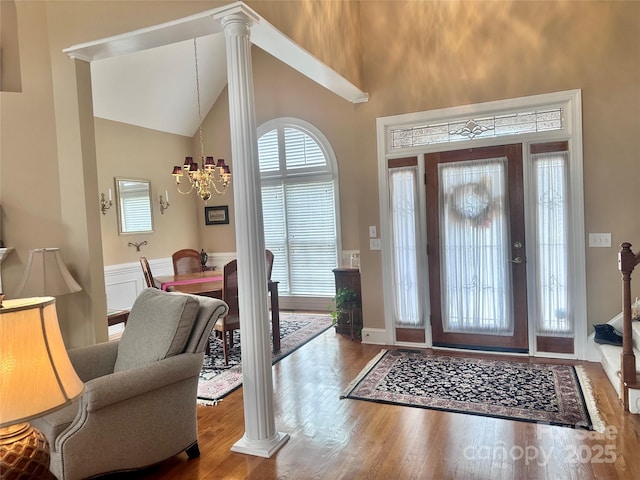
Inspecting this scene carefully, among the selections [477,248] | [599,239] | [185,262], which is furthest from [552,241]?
[185,262]

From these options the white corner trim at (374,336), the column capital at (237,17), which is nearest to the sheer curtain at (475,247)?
the white corner trim at (374,336)

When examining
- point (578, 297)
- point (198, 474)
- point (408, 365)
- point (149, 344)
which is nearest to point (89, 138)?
point (149, 344)

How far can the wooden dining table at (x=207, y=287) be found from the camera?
4.34 meters

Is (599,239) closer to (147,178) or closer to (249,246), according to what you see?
(249,246)

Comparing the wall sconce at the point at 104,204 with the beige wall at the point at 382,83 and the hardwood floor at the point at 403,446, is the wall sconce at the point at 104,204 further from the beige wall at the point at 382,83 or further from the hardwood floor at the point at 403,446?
the hardwood floor at the point at 403,446

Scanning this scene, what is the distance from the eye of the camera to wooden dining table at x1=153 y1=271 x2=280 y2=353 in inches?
171

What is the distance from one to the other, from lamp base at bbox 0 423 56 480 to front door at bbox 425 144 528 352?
3811 millimetres

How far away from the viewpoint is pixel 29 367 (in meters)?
1.23

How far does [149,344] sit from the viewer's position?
8.45ft

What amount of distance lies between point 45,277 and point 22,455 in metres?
1.93

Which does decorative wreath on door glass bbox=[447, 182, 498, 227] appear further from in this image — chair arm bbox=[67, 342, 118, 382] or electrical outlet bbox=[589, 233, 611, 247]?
chair arm bbox=[67, 342, 118, 382]

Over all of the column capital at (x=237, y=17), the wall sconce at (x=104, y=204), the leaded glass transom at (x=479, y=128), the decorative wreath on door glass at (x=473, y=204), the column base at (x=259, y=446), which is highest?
the column capital at (x=237, y=17)

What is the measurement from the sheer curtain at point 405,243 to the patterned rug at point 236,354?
1.22 metres

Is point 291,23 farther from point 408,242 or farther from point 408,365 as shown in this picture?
point 408,365
